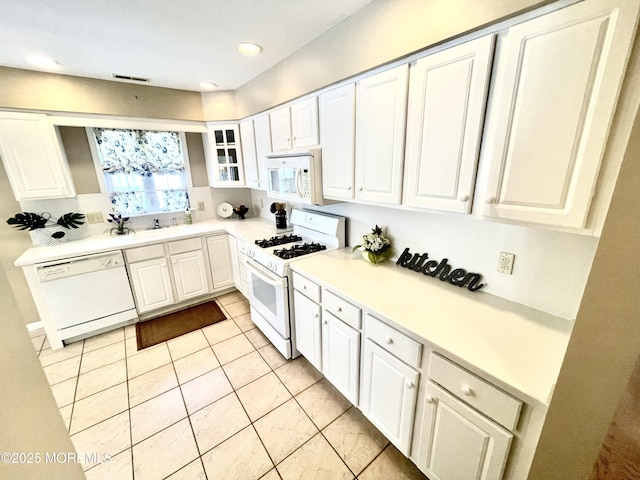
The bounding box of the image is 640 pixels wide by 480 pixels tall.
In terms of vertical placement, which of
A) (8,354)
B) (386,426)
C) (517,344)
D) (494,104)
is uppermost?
(494,104)

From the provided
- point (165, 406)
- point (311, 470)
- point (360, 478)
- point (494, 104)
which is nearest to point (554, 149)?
point (494, 104)

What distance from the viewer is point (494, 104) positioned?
3.39 feet

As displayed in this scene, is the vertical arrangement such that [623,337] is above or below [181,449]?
above

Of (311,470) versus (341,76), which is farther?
(341,76)

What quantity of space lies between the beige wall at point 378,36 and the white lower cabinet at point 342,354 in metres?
1.58

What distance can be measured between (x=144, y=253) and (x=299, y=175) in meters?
1.97

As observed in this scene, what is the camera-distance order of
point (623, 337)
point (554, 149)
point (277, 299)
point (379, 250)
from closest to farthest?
point (623, 337)
point (554, 149)
point (379, 250)
point (277, 299)

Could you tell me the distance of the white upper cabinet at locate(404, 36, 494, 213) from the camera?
3.51 feet

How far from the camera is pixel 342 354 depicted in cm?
166

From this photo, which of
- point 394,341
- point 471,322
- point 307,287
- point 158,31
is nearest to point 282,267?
point 307,287

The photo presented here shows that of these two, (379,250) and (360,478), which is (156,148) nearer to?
(379,250)

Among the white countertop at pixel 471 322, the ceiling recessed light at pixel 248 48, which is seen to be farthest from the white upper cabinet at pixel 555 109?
the ceiling recessed light at pixel 248 48

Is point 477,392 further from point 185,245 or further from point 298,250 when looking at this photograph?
point 185,245

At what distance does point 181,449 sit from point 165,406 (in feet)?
1.35
